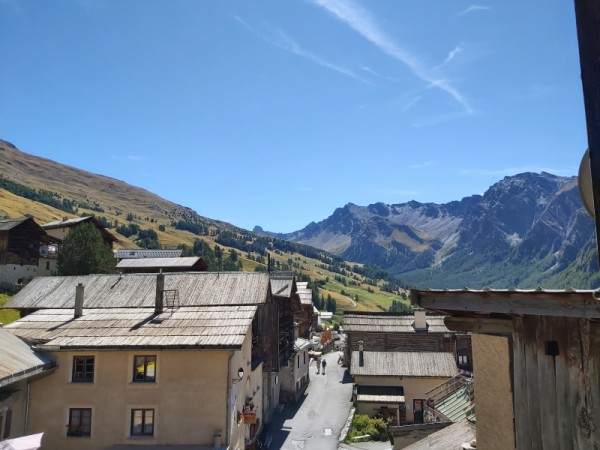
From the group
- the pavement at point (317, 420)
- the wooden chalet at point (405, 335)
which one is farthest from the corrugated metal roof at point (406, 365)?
the wooden chalet at point (405, 335)

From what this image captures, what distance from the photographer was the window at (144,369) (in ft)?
79.2

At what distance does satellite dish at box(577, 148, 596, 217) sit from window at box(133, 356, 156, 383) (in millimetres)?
23781

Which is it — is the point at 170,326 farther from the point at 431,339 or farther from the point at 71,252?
the point at 71,252

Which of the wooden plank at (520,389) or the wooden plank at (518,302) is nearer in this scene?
the wooden plank at (518,302)

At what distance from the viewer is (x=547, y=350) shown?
4770 mm

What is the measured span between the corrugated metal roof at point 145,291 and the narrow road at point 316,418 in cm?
979

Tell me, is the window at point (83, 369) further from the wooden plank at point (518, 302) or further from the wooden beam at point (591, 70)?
the wooden beam at point (591, 70)

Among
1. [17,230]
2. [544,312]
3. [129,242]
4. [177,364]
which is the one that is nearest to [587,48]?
[544,312]

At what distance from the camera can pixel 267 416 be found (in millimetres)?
37719

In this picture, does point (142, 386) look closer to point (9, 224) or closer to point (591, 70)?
point (591, 70)

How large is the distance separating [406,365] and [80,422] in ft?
88.5

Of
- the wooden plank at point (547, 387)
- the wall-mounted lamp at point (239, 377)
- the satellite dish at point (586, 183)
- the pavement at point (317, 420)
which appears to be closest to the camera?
the satellite dish at point (586, 183)

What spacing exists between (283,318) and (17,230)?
45389 mm

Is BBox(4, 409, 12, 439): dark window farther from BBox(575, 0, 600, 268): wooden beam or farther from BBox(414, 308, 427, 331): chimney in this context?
BBox(414, 308, 427, 331): chimney
